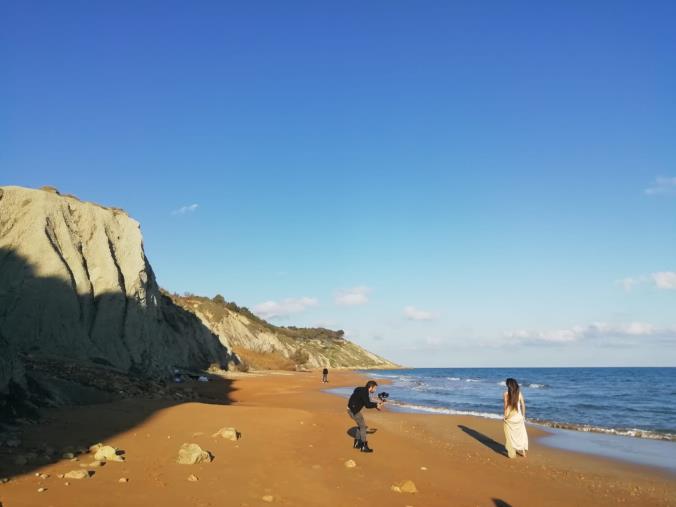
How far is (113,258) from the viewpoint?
30375 millimetres

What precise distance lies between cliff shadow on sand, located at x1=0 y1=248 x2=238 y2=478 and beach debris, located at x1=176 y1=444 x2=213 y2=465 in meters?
1.89

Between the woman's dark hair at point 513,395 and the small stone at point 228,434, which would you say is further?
the woman's dark hair at point 513,395

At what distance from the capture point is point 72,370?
18062mm

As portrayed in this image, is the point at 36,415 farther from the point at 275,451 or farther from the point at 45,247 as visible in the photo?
A: the point at 45,247

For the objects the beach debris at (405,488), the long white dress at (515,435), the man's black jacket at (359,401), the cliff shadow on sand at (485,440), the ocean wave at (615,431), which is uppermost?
the man's black jacket at (359,401)

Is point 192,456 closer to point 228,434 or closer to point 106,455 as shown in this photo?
point 106,455

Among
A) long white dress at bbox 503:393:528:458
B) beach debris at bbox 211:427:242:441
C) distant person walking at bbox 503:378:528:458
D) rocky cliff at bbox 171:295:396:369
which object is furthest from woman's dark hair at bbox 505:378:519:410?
rocky cliff at bbox 171:295:396:369

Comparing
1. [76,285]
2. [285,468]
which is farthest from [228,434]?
[76,285]

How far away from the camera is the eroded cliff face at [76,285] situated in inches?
909

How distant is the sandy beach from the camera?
7441 millimetres

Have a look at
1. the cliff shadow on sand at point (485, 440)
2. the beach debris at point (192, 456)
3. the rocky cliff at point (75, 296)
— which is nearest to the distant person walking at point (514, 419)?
the cliff shadow on sand at point (485, 440)

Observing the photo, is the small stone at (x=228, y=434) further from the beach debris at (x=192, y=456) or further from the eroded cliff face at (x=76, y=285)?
the eroded cliff face at (x=76, y=285)

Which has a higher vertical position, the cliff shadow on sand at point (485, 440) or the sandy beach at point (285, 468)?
the sandy beach at point (285, 468)

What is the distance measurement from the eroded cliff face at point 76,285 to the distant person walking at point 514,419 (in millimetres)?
17465
